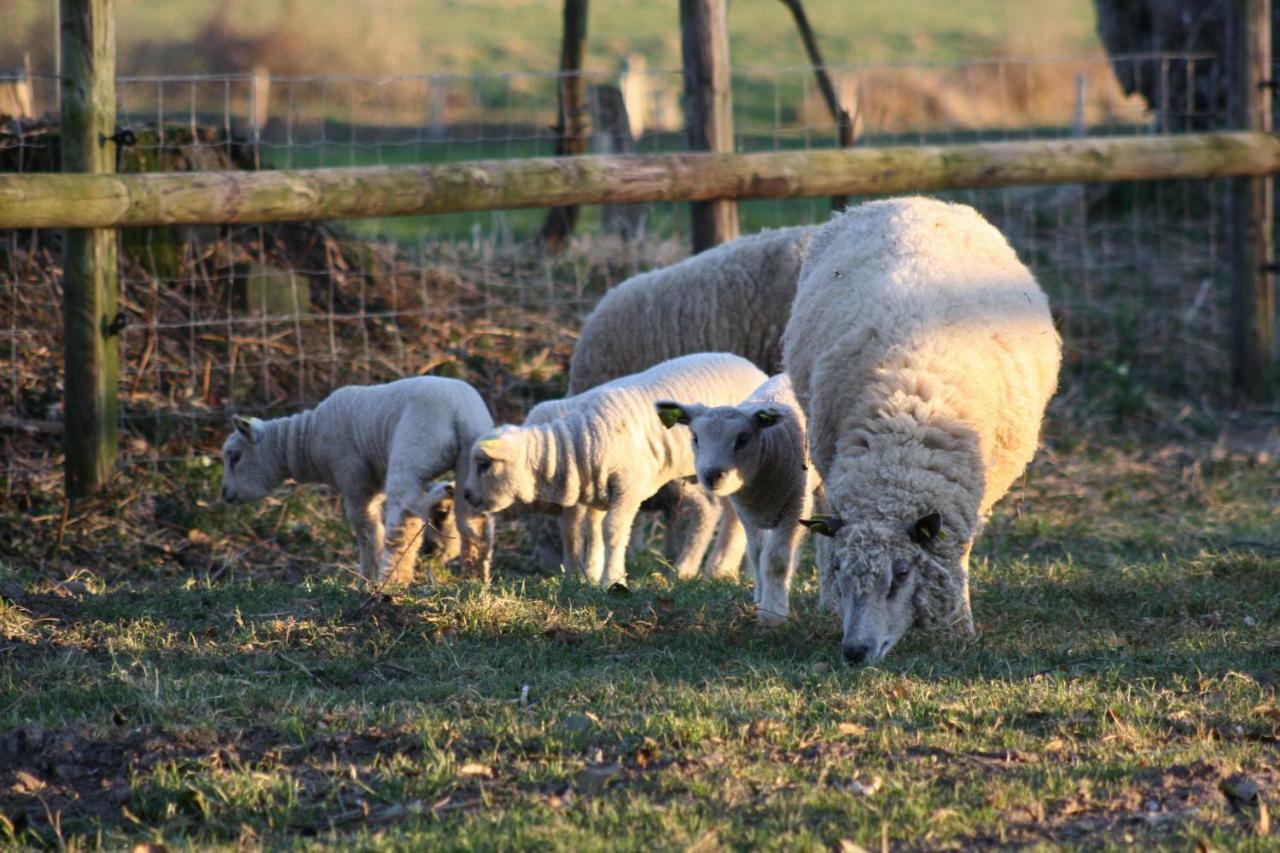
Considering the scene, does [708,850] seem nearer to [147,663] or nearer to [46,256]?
[147,663]

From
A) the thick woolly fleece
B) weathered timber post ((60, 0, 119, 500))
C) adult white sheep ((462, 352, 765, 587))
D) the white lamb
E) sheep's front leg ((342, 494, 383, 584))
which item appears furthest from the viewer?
→ the thick woolly fleece

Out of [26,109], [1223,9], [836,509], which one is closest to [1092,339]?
[1223,9]

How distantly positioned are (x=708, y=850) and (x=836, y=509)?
1884 millimetres

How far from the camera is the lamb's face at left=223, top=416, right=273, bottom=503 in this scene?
284 inches

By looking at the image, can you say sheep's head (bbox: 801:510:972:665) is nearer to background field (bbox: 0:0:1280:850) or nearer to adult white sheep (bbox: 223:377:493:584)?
background field (bbox: 0:0:1280:850)

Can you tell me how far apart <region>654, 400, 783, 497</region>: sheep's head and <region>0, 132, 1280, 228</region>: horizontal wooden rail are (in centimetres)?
264

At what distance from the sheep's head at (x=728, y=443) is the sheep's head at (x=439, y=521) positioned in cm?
131

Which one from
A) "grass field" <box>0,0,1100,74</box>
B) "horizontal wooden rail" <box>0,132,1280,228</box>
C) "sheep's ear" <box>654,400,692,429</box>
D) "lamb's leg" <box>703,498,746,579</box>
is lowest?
"lamb's leg" <box>703,498,746,579</box>

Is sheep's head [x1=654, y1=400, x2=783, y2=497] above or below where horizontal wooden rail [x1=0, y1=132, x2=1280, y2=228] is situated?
below

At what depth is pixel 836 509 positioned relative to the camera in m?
5.14

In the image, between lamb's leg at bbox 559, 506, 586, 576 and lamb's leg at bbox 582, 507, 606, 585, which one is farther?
lamb's leg at bbox 559, 506, 586, 576

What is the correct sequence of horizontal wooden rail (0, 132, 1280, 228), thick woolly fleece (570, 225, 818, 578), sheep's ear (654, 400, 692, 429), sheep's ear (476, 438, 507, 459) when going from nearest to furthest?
1. sheep's ear (654, 400, 692, 429)
2. sheep's ear (476, 438, 507, 459)
3. horizontal wooden rail (0, 132, 1280, 228)
4. thick woolly fleece (570, 225, 818, 578)

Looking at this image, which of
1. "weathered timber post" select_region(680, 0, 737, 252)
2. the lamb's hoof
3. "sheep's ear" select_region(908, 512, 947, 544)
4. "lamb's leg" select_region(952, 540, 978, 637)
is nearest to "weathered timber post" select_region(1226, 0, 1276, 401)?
"weathered timber post" select_region(680, 0, 737, 252)

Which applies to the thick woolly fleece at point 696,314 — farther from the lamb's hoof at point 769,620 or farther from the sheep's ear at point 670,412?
the lamb's hoof at point 769,620
